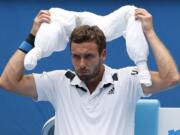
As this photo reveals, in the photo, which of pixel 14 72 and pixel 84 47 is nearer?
pixel 84 47

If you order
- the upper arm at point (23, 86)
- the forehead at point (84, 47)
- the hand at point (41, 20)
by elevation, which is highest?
the hand at point (41, 20)

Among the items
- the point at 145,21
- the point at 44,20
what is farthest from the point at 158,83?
the point at 44,20

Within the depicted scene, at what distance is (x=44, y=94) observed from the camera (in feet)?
4.72

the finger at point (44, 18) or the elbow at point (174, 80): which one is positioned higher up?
the finger at point (44, 18)

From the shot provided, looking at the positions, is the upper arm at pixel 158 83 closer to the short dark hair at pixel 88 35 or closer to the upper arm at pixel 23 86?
the short dark hair at pixel 88 35

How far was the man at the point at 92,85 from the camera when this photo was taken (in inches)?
52.5

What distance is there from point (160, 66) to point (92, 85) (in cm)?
21

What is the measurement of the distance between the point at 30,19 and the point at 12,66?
824 millimetres

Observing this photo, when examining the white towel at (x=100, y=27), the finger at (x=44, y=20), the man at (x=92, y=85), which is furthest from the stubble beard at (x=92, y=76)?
the finger at (x=44, y=20)

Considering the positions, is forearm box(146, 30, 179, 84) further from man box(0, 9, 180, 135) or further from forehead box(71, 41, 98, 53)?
forehead box(71, 41, 98, 53)

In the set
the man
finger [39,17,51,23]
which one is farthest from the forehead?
finger [39,17,51,23]

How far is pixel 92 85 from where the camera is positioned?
141 centimetres

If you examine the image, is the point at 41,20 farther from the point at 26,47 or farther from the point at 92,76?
the point at 92,76

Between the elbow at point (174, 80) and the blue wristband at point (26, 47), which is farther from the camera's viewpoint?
the blue wristband at point (26, 47)
